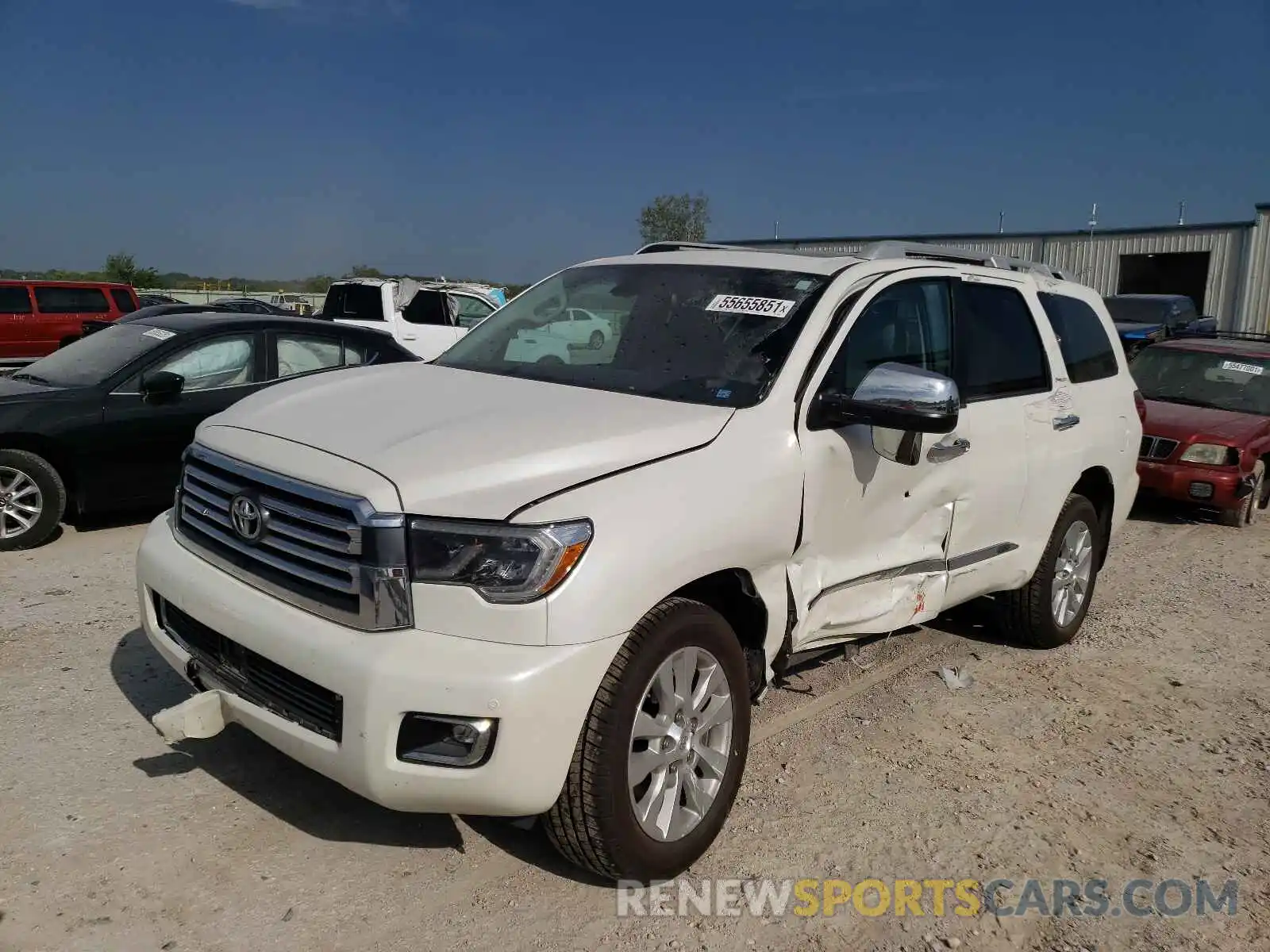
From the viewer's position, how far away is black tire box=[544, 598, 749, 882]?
272 centimetres

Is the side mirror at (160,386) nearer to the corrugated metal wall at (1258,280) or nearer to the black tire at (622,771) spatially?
the black tire at (622,771)

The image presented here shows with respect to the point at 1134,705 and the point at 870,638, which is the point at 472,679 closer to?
the point at 870,638

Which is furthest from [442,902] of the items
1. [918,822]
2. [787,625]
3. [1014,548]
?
[1014,548]

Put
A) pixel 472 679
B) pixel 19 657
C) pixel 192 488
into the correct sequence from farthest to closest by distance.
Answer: pixel 19 657, pixel 192 488, pixel 472 679

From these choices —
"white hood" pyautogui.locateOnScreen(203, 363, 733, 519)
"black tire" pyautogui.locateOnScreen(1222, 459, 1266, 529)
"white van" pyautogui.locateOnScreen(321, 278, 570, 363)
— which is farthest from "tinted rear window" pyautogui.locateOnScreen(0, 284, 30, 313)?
"black tire" pyautogui.locateOnScreen(1222, 459, 1266, 529)

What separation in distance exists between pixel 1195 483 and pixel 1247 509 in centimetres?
72

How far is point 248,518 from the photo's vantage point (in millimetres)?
2957

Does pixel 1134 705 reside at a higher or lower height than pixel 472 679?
lower

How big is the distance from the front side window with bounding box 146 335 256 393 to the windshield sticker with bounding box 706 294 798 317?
4.70 m

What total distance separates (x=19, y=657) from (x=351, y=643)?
283 cm

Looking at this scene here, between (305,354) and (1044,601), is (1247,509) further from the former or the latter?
(305,354)

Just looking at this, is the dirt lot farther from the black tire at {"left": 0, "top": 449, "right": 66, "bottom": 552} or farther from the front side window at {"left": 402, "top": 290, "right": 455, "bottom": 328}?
the front side window at {"left": 402, "top": 290, "right": 455, "bottom": 328}

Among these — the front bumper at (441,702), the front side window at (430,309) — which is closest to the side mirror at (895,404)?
the front bumper at (441,702)

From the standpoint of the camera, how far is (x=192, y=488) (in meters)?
3.30
